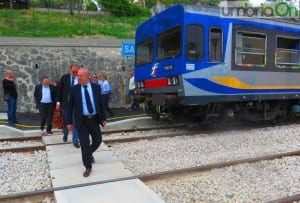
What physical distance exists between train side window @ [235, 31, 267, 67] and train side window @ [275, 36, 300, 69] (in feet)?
2.09

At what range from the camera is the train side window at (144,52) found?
11.3 metres

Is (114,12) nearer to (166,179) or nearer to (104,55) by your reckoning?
(104,55)

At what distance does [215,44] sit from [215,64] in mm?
501

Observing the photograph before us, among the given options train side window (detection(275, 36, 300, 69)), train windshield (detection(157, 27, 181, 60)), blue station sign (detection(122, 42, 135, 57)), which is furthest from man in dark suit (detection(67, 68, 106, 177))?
blue station sign (detection(122, 42, 135, 57))

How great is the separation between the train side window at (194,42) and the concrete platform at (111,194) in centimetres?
452

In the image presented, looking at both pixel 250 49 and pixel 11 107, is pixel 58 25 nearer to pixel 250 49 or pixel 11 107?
pixel 11 107

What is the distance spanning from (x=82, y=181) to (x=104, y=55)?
11.1m

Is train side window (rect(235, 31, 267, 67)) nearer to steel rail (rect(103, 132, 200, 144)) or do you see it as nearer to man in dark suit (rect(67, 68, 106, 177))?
steel rail (rect(103, 132, 200, 144))

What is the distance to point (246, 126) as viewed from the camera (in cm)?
1212

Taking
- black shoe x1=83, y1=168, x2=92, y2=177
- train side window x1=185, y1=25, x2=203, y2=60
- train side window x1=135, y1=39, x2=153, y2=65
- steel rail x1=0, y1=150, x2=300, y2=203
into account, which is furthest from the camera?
train side window x1=135, y1=39, x2=153, y2=65

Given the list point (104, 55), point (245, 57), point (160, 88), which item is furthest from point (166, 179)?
point (104, 55)

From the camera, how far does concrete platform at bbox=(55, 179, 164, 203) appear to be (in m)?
5.13

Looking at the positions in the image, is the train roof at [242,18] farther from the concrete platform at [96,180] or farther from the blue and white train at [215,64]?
the concrete platform at [96,180]

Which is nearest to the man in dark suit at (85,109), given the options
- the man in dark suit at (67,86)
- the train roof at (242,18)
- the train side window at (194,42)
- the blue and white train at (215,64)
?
the man in dark suit at (67,86)
